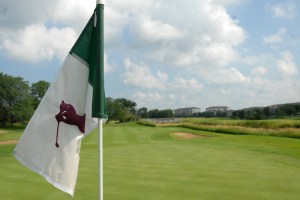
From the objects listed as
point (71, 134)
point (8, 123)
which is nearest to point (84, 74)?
point (71, 134)

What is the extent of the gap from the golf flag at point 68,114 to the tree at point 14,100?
67562mm

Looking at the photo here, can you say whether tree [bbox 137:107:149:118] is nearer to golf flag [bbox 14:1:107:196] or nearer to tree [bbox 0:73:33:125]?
tree [bbox 0:73:33:125]

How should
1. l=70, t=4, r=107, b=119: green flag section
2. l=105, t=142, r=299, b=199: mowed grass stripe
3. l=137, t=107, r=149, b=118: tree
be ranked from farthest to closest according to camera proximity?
l=137, t=107, r=149, b=118: tree
l=105, t=142, r=299, b=199: mowed grass stripe
l=70, t=4, r=107, b=119: green flag section

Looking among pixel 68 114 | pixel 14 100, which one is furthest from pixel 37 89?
pixel 68 114

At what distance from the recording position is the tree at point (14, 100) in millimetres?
68625

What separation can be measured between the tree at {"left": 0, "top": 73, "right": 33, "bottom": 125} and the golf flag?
67562 mm

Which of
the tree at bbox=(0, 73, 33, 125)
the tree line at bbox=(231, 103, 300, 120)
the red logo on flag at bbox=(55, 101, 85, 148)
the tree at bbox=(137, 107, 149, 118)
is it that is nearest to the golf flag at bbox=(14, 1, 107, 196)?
the red logo on flag at bbox=(55, 101, 85, 148)

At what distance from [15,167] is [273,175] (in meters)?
9.97

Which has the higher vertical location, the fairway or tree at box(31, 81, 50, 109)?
tree at box(31, 81, 50, 109)

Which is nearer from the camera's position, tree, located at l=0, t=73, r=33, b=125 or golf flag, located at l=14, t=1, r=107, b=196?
golf flag, located at l=14, t=1, r=107, b=196

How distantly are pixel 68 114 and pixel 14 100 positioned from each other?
72271 mm

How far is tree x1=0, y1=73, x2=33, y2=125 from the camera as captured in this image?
68625 mm

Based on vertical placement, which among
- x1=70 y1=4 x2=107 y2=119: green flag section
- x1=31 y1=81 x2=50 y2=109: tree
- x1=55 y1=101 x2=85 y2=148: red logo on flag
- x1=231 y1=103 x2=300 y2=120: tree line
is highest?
x1=31 y1=81 x2=50 y2=109: tree

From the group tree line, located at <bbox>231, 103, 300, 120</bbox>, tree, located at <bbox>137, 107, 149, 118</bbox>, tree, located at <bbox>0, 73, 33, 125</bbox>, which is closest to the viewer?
tree, located at <bbox>0, 73, 33, 125</bbox>
